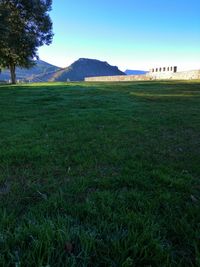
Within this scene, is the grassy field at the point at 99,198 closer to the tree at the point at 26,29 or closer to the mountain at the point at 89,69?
the tree at the point at 26,29

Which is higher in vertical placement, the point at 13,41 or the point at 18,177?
the point at 13,41

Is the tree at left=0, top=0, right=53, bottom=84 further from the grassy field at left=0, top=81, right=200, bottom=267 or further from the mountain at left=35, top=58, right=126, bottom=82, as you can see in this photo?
the mountain at left=35, top=58, right=126, bottom=82

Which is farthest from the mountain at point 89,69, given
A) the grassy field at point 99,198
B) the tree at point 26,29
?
the grassy field at point 99,198

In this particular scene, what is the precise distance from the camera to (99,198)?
128 inches

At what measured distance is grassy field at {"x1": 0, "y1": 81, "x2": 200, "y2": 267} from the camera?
2.21 metres

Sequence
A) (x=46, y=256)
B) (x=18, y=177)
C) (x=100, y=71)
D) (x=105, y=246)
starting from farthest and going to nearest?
(x=100, y=71) < (x=18, y=177) < (x=105, y=246) < (x=46, y=256)

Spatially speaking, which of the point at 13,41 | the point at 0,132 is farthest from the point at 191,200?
the point at 13,41

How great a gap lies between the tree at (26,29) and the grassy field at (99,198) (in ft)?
75.0

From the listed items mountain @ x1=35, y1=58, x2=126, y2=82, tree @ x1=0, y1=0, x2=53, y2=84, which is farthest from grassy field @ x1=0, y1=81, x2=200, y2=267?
mountain @ x1=35, y1=58, x2=126, y2=82

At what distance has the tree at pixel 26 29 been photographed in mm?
27734

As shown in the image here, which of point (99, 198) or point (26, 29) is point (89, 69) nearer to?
point (26, 29)

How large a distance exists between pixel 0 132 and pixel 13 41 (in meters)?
21.9

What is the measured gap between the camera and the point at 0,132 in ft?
21.9

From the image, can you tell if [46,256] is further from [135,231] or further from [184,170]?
[184,170]
